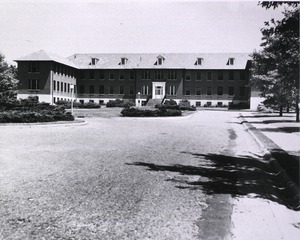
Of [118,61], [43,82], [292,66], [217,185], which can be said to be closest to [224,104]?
[118,61]

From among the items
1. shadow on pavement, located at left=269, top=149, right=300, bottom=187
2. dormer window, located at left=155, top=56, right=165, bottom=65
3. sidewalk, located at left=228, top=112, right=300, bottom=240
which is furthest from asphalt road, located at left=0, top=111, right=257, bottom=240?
dormer window, located at left=155, top=56, right=165, bottom=65

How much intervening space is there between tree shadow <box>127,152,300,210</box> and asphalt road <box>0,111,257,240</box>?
3 cm

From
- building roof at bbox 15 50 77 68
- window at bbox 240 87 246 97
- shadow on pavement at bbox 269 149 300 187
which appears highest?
building roof at bbox 15 50 77 68

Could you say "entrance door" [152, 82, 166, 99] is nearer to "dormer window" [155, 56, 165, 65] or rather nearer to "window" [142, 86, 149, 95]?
"window" [142, 86, 149, 95]

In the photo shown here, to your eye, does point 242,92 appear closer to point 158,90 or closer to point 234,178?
point 158,90

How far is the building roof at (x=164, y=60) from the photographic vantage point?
64.4 meters

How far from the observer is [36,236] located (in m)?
4.12

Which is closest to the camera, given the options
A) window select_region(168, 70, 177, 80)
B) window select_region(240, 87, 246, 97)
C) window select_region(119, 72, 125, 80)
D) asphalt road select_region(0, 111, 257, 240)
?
asphalt road select_region(0, 111, 257, 240)

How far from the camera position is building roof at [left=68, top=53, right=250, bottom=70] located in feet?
211

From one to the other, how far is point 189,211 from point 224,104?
2382 inches

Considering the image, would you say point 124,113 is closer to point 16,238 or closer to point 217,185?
point 217,185

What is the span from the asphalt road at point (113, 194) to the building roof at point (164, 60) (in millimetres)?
54946

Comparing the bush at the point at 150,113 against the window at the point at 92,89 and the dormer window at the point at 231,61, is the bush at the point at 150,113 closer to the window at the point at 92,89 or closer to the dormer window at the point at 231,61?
the dormer window at the point at 231,61

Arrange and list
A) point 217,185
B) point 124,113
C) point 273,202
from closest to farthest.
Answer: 1. point 273,202
2. point 217,185
3. point 124,113
